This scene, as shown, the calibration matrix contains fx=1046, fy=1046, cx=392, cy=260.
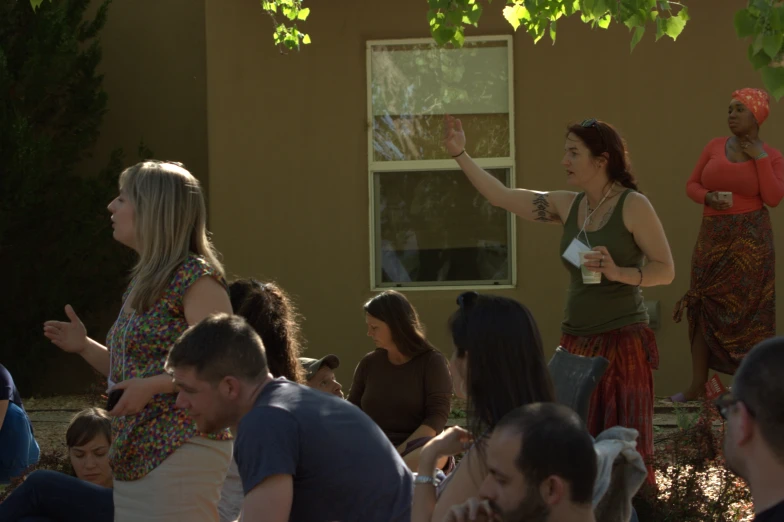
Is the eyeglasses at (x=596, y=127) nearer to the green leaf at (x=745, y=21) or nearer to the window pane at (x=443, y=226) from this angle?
the green leaf at (x=745, y=21)

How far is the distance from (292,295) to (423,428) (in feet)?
11.3

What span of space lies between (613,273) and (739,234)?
3.47 metres

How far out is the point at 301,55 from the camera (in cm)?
849

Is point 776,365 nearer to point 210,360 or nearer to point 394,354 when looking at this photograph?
point 210,360

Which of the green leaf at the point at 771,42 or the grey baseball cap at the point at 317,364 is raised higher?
the green leaf at the point at 771,42

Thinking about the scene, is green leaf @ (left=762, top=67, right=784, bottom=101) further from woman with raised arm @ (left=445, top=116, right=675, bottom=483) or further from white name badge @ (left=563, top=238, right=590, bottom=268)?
white name badge @ (left=563, top=238, right=590, bottom=268)

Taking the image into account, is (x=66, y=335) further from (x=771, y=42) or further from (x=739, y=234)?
(x=739, y=234)

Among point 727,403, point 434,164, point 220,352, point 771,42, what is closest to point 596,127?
point 771,42

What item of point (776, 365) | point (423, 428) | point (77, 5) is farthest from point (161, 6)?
point (776, 365)

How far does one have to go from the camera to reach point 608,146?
4738 mm

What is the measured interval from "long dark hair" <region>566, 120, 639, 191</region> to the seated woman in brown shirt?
1.25 metres

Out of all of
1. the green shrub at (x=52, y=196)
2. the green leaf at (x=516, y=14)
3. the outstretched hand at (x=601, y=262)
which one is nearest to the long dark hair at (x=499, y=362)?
the outstretched hand at (x=601, y=262)

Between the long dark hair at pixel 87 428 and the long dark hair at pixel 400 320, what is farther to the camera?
the long dark hair at pixel 400 320

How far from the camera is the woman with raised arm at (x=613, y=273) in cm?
460
